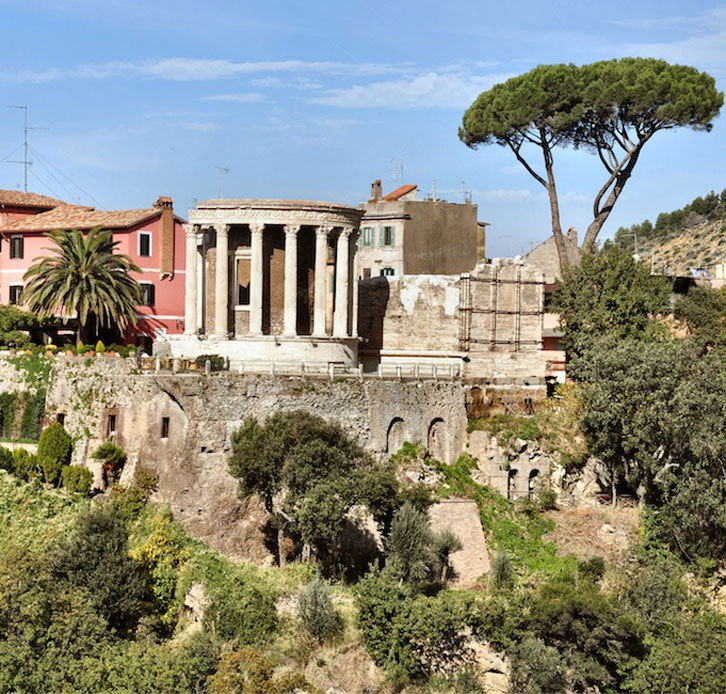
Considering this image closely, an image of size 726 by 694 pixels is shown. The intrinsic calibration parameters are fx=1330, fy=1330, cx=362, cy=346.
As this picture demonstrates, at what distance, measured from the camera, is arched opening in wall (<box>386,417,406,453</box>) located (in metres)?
50.9

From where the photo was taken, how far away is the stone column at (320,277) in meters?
53.7

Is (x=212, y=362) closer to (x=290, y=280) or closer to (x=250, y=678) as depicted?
(x=290, y=280)

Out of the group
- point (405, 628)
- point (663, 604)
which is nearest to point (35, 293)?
point (405, 628)

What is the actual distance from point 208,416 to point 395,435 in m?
7.38

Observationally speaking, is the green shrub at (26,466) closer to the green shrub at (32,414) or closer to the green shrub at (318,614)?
the green shrub at (32,414)

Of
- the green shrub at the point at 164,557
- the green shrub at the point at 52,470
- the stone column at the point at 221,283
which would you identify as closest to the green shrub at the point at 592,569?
the green shrub at the point at 164,557

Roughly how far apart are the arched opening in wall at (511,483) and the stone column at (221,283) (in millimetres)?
12621

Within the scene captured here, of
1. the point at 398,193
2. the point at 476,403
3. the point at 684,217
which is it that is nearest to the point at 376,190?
the point at 398,193

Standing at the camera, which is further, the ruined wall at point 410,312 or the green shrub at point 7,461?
the ruined wall at point 410,312

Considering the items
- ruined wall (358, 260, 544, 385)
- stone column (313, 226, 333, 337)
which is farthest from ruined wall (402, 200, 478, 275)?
stone column (313, 226, 333, 337)

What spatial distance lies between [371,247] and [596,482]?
23.2 m

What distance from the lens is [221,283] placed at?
176 feet

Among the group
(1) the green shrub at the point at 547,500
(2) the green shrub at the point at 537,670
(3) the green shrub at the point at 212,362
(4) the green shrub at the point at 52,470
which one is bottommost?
(2) the green shrub at the point at 537,670

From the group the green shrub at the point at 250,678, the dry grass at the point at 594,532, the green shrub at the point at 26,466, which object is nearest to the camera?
the green shrub at the point at 250,678
